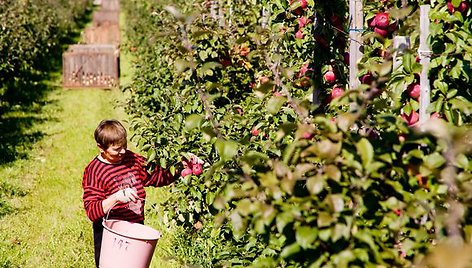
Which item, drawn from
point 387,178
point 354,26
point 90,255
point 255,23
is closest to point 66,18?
point 255,23

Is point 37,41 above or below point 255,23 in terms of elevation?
below

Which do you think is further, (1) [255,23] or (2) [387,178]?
(1) [255,23]

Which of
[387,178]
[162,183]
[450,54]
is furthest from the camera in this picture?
[162,183]

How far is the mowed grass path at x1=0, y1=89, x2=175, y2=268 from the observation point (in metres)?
4.57

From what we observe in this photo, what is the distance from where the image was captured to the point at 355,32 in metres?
3.22

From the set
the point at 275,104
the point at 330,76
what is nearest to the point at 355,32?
the point at 330,76

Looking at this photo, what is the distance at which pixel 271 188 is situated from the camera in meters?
1.78

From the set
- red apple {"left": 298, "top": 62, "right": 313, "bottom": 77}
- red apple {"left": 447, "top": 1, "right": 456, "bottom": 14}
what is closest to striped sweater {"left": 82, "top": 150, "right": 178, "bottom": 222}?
red apple {"left": 298, "top": 62, "right": 313, "bottom": 77}

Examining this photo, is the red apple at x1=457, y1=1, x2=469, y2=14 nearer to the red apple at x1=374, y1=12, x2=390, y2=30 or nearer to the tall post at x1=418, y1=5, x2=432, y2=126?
the tall post at x1=418, y1=5, x2=432, y2=126

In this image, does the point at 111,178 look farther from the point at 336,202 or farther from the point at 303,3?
the point at 336,202

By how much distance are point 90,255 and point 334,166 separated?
10.3ft

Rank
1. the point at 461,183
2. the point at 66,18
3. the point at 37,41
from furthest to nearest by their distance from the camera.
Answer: the point at 66,18
the point at 37,41
the point at 461,183

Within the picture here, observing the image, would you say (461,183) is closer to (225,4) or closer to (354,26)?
(354,26)

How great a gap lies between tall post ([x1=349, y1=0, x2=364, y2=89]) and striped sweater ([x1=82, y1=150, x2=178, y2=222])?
122 cm
